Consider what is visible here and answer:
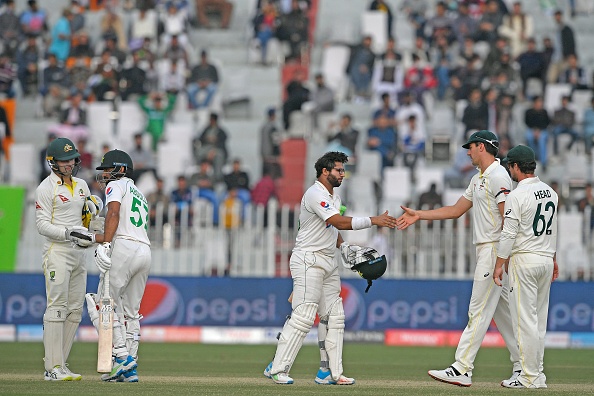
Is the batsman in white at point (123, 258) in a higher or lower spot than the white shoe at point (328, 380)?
higher

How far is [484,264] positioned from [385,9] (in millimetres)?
16789

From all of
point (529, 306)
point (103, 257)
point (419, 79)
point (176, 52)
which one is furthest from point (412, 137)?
point (103, 257)

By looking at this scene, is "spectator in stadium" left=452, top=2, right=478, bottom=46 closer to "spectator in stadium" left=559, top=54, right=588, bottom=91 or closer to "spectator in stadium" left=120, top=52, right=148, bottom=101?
"spectator in stadium" left=559, top=54, right=588, bottom=91

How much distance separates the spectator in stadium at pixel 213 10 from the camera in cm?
2888

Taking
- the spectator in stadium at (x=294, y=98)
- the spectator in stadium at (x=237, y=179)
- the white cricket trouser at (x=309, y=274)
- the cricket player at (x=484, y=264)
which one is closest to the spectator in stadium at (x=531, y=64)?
the spectator in stadium at (x=294, y=98)

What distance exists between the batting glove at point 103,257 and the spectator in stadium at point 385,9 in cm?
1694

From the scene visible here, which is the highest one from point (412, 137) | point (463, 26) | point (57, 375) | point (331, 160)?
point (463, 26)

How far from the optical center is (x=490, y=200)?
11500mm

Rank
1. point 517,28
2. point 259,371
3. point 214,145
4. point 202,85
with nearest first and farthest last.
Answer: point 259,371 < point 214,145 < point 202,85 < point 517,28

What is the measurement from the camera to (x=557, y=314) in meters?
20.3

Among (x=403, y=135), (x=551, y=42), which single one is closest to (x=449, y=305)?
(x=403, y=135)

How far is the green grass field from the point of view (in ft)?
34.7

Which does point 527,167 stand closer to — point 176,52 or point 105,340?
point 105,340

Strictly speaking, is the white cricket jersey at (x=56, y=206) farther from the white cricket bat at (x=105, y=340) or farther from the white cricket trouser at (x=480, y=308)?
the white cricket trouser at (x=480, y=308)
